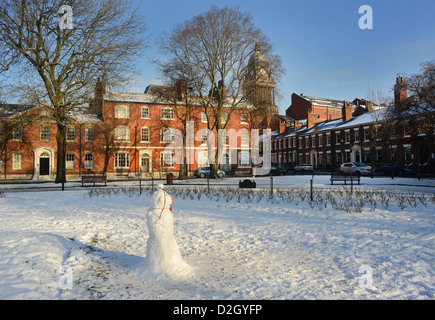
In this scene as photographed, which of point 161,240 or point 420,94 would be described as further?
point 420,94

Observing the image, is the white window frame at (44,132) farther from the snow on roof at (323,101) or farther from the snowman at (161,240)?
the snow on roof at (323,101)

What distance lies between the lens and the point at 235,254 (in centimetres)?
634

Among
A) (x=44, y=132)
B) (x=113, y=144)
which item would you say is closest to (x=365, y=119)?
(x=113, y=144)

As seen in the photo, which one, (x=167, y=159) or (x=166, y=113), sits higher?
(x=166, y=113)

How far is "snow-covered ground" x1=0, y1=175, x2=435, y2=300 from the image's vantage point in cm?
443

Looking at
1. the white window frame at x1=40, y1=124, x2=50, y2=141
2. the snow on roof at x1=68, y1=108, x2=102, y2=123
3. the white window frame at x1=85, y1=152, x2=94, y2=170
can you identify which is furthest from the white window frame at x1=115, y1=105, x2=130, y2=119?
the white window frame at x1=40, y1=124, x2=50, y2=141

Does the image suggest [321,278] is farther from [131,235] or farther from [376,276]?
[131,235]

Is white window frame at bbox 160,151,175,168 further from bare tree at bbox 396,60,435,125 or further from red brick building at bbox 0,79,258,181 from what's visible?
bare tree at bbox 396,60,435,125

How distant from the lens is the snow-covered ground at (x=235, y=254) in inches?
174

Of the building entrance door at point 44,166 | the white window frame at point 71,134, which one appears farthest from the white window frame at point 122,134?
the building entrance door at point 44,166

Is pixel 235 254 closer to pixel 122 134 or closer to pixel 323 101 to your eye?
pixel 122 134

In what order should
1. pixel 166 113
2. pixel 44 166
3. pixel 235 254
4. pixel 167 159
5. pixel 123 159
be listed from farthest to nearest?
pixel 166 113, pixel 167 159, pixel 123 159, pixel 44 166, pixel 235 254
